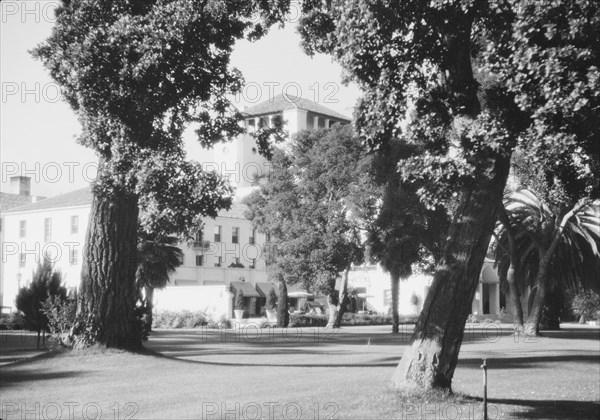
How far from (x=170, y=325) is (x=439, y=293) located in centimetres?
3959

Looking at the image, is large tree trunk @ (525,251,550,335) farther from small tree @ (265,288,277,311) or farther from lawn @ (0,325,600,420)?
small tree @ (265,288,277,311)

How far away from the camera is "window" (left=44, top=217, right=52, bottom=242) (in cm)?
6706

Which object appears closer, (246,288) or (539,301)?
(539,301)

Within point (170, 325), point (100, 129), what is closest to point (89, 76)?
point (100, 129)

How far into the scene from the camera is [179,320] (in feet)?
165

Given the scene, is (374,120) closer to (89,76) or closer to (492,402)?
(492,402)

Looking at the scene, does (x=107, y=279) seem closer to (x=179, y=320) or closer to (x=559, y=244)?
(x=559, y=244)

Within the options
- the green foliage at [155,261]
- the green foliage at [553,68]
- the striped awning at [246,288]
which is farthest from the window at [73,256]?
the green foliage at [553,68]

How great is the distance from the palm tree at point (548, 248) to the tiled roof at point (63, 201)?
4096 cm

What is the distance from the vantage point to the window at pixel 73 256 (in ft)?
213

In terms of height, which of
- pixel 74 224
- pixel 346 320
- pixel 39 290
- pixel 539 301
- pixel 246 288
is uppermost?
pixel 74 224

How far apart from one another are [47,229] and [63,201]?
123 inches

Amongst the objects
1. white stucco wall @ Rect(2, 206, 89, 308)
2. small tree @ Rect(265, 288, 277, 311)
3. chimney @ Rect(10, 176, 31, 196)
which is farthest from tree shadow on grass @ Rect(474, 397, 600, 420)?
chimney @ Rect(10, 176, 31, 196)

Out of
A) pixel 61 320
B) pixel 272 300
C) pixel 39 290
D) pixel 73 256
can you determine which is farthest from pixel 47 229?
pixel 61 320
